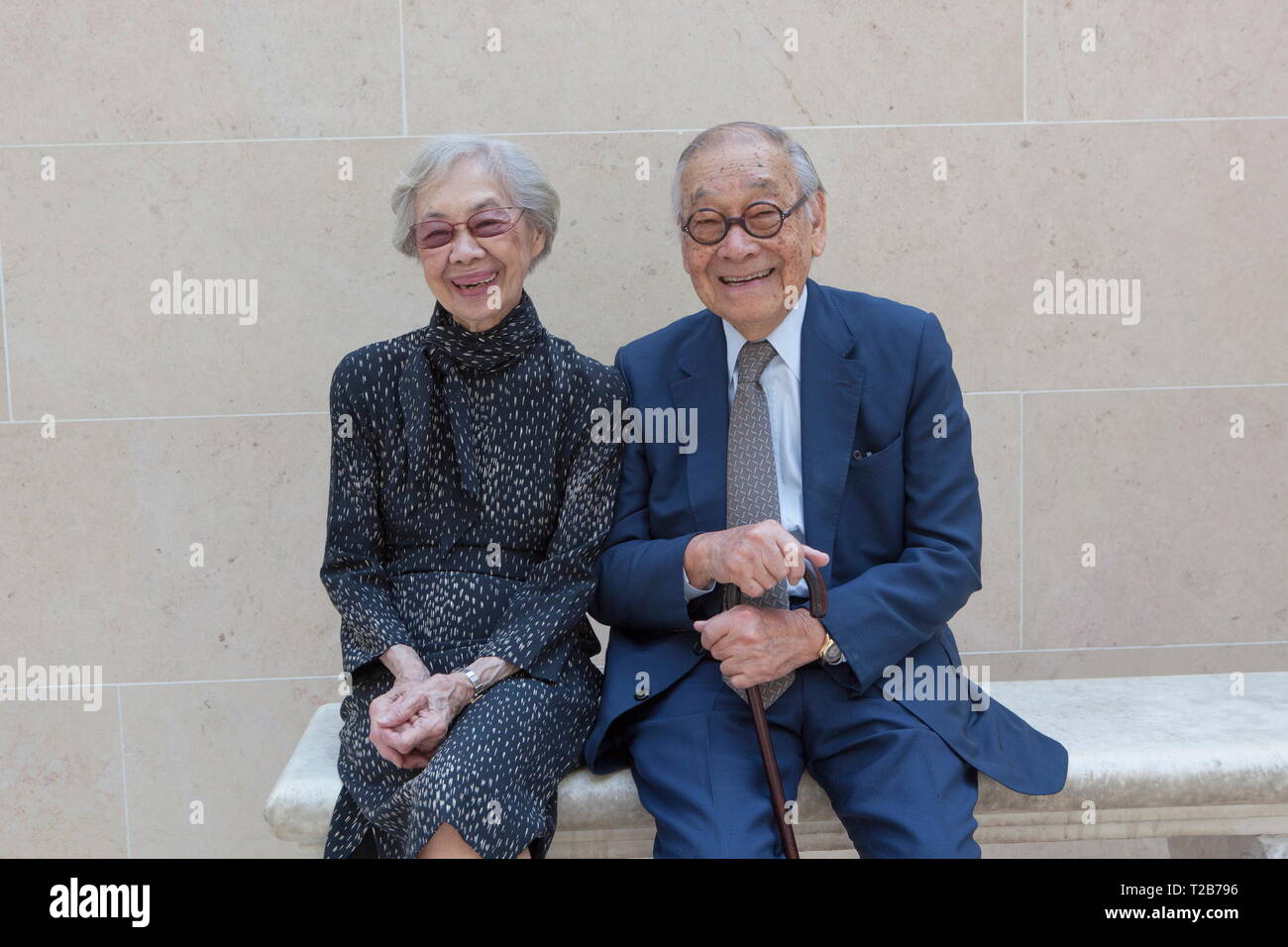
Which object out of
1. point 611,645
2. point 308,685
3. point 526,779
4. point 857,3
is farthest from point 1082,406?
point 308,685

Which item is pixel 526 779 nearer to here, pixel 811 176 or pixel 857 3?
pixel 811 176

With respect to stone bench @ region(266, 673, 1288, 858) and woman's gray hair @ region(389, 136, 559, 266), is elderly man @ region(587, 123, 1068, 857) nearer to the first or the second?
stone bench @ region(266, 673, 1288, 858)

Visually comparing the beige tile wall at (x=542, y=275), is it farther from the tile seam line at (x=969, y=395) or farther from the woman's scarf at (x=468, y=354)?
the woman's scarf at (x=468, y=354)

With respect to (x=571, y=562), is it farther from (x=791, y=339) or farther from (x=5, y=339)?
(x=5, y=339)

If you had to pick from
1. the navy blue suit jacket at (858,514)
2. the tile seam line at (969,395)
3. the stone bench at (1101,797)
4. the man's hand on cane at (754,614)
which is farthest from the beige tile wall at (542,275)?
the man's hand on cane at (754,614)

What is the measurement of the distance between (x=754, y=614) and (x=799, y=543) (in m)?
0.17

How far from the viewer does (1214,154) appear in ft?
12.2

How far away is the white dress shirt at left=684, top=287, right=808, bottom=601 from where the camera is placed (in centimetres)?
279

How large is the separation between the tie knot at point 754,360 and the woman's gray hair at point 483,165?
549mm

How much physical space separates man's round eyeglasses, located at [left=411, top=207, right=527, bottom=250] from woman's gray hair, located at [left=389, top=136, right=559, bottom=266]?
0.06 metres

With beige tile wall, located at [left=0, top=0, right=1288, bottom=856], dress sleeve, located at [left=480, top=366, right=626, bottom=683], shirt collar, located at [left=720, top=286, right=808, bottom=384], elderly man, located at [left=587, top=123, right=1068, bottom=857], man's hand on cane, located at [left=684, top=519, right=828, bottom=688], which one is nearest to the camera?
man's hand on cane, located at [left=684, top=519, right=828, bottom=688]

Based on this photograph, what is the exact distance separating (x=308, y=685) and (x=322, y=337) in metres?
1.06

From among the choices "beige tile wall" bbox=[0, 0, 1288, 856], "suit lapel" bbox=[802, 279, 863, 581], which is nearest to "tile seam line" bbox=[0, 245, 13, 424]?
"beige tile wall" bbox=[0, 0, 1288, 856]

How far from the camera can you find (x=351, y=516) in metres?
2.78
